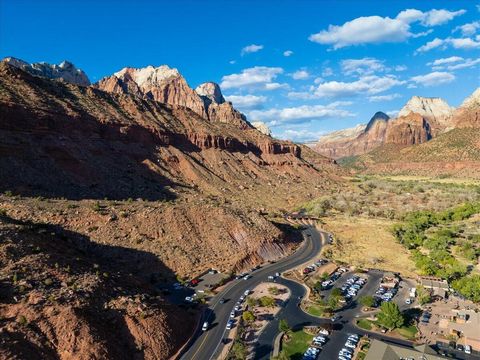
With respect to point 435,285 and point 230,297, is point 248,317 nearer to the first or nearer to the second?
point 230,297

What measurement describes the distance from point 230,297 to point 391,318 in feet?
68.4

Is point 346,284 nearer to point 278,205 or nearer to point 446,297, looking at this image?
point 446,297

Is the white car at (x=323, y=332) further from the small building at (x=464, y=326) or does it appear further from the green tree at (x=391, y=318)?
the small building at (x=464, y=326)

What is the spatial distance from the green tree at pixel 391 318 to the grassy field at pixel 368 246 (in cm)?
2266

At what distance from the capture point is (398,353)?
37750 mm

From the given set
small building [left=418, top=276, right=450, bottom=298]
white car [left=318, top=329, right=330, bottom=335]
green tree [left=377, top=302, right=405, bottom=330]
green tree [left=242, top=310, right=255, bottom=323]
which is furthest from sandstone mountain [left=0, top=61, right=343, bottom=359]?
small building [left=418, top=276, right=450, bottom=298]

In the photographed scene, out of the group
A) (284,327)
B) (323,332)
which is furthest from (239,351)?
(323,332)

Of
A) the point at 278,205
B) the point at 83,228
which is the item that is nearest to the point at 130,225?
the point at 83,228

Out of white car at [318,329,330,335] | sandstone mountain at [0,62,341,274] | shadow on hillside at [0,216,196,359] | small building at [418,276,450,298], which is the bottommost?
white car at [318,329,330,335]

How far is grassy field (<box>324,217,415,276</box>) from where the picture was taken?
7188 cm

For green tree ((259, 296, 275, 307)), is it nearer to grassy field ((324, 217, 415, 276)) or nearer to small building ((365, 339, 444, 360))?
small building ((365, 339, 444, 360))

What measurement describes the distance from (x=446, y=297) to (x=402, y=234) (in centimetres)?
3446

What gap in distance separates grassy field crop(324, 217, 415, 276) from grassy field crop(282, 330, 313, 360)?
2997 cm

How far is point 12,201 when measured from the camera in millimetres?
62281
